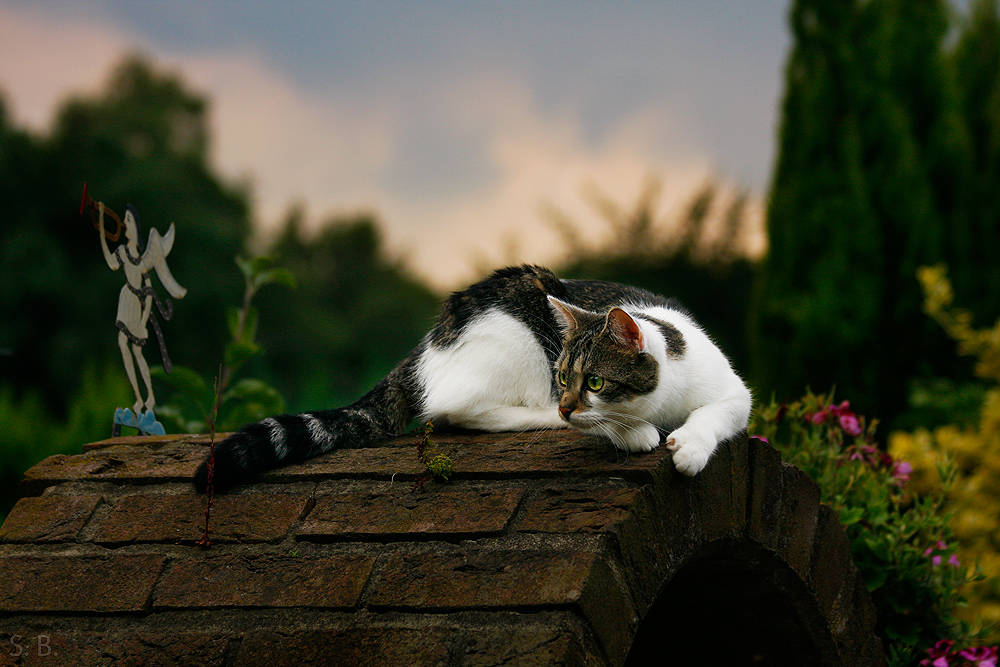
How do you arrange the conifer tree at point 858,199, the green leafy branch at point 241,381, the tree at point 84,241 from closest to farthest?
the green leafy branch at point 241,381, the conifer tree at point 858,199, the tree at point 84,241

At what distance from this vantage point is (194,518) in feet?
7.05

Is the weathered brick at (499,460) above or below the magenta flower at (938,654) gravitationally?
above

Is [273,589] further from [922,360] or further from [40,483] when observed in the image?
[922,360]

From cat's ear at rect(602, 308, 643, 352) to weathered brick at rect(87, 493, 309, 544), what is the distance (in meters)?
0.86

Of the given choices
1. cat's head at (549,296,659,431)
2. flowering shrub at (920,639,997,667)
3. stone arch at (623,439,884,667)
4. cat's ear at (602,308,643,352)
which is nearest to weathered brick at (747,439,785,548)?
stone arch at (623,439,884,667)

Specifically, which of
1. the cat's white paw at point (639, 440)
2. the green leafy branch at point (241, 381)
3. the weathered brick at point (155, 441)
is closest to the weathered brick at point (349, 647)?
the cat's white paw at point (639, 440)

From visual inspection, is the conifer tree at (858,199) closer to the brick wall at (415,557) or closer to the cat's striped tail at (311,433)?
the brick wall at (415,557)

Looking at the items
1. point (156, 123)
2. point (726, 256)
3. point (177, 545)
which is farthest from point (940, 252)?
point (156, 123)

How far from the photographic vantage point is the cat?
210 centimetres

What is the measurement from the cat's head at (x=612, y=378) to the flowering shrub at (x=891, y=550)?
38.6 inches

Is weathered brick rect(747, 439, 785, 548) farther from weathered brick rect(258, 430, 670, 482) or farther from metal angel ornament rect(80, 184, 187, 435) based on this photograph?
metal angel ornament rect(80, 184, 187, 435)

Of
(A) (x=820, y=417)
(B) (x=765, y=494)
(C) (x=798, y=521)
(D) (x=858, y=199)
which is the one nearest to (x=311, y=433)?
(B) (x=765, y=494)

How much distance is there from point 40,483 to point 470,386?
1258 millimetres

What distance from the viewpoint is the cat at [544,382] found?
2.10m
